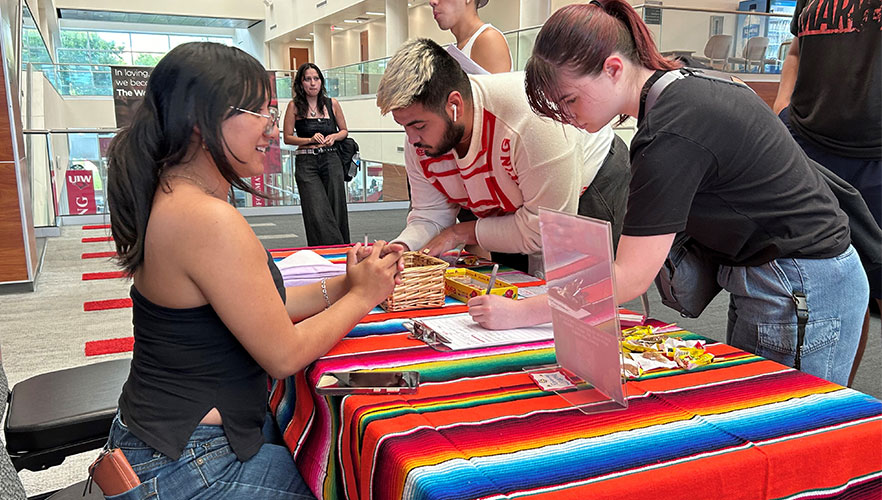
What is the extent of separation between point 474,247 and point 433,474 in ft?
4.86

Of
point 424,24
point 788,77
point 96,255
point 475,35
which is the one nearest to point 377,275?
point 475,35

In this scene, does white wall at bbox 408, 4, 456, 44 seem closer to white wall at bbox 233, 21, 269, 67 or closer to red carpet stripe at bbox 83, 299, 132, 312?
white wall at bbox 233, 21, 269, 67

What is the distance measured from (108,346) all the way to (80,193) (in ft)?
15.1

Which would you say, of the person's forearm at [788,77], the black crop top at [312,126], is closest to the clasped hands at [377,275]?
the person's forearm at [788,77]

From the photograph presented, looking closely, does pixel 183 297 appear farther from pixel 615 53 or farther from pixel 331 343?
pixel 615 53

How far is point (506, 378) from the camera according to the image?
986 mm

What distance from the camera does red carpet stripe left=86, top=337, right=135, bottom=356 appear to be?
10.1ft

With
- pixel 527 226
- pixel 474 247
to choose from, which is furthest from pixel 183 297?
pixel 474 247

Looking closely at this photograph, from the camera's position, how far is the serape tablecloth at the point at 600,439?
71 centimetres

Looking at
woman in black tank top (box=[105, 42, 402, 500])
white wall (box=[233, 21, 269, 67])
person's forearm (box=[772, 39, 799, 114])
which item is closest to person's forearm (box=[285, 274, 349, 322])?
woman in black tank top (box=[105, 42, 402, 500])

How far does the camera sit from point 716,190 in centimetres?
112

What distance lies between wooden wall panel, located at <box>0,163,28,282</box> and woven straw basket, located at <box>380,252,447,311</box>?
144 inches

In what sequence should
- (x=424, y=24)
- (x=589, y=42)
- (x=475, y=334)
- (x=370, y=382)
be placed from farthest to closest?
(x=424, y=24)
(x=475, y=334)
(x=589, y=42)
(x=370, y=382)

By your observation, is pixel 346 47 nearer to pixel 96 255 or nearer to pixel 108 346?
pixel 96 255
